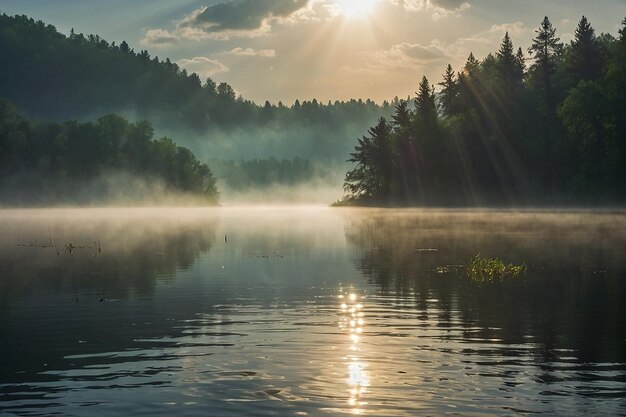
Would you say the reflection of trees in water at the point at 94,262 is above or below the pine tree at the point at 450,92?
below

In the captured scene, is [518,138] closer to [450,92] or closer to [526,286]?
[450,92]

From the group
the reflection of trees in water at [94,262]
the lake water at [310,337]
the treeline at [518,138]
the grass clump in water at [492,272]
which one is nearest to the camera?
the lake water at [310,337]

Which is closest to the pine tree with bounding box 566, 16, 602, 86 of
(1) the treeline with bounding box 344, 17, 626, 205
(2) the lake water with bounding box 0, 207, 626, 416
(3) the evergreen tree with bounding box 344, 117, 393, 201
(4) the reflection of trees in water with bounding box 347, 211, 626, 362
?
(1) the treeline with bounding box 344, 17, 626, 205

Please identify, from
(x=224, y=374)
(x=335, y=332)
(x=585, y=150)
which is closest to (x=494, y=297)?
(x=335, y=332)

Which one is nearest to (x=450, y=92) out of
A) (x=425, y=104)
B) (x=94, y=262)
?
(x=425, y=104)

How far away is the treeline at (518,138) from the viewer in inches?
5404

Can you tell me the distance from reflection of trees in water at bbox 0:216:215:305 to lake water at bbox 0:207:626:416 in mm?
215

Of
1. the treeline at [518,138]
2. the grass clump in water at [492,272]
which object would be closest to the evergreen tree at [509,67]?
the treeline at [518,138]

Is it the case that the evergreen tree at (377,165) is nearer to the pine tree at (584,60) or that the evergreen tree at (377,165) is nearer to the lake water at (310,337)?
the pine tree at (584,60)

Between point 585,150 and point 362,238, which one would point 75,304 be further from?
point 585,150

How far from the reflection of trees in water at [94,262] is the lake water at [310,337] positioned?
0.71 ft

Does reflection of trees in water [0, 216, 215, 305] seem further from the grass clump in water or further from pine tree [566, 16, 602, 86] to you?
pine tree [566, 16, 602, 86]

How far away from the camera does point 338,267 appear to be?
45531mm

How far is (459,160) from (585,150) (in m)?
26.1
